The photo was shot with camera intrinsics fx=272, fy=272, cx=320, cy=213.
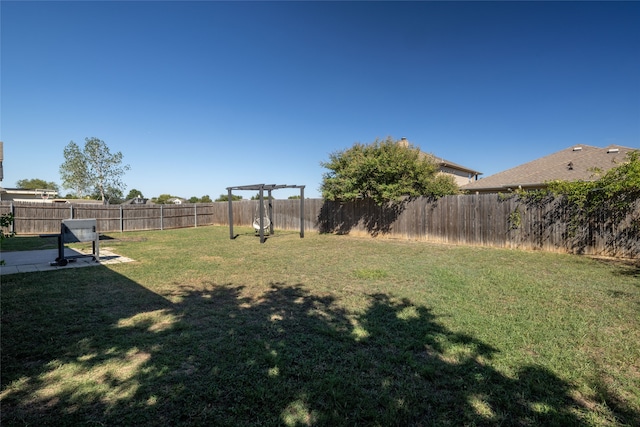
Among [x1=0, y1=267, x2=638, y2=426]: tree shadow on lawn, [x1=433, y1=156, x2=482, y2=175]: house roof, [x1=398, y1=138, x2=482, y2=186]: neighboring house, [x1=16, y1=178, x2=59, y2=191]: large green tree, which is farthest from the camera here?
[x1=16, y1=178, x2=59, y2=191]: large green tree

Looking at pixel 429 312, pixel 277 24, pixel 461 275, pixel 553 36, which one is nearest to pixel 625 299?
pixel 461 275

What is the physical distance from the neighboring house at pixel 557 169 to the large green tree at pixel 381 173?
5281 mm

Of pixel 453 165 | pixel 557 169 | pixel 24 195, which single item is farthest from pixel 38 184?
pixel 557 169

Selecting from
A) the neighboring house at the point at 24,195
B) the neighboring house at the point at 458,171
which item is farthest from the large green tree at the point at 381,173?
the neighboring house at the point at 24,195

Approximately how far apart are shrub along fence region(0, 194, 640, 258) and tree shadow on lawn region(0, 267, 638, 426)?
7.03 metres

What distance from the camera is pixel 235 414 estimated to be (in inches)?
68.2

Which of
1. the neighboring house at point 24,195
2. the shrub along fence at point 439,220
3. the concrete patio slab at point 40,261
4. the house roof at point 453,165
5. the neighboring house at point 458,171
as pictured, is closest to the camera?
the concrete patio slab at point 40,261

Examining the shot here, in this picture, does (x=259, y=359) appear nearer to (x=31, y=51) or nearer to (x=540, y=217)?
(x=540, y=217)

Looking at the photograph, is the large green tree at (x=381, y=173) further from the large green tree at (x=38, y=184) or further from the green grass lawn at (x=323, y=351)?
the large green tree at (x=38, y=184)

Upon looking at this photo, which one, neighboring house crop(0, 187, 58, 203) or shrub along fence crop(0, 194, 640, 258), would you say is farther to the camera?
neighboring house crop(0, 187, 58, 203)

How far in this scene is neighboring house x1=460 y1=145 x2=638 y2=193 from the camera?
1367 centimetres

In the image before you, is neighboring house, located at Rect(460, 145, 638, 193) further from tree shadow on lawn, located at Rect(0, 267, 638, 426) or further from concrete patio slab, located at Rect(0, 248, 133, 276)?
concrete patio slab, located at Rect(0, 248, 133, 276)

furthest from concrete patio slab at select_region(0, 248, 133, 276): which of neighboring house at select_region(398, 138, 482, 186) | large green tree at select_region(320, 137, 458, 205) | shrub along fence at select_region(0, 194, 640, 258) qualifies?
neighboring house at select_region(398, 138, 482, 186)

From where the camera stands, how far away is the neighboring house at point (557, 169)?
538 inches
